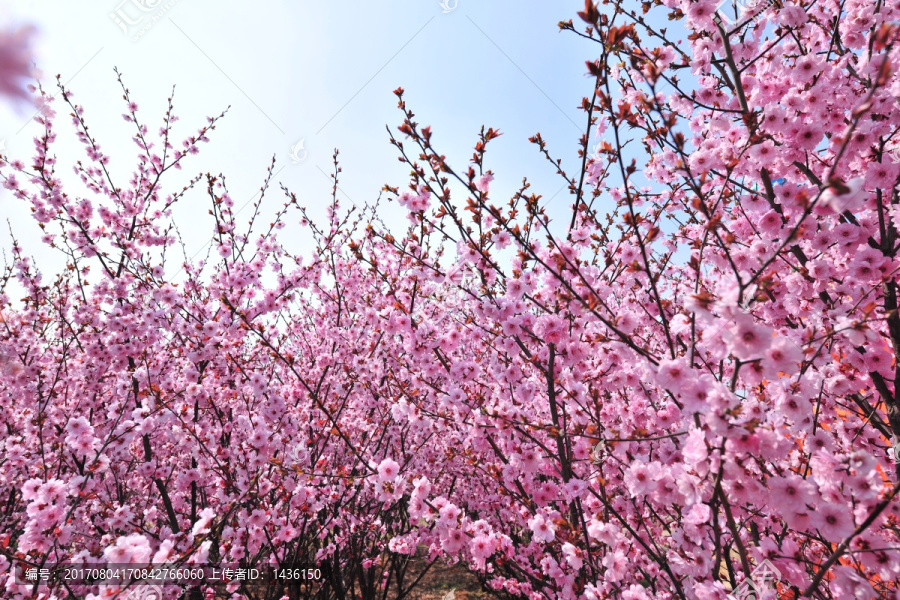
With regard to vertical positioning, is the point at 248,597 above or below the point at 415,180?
below

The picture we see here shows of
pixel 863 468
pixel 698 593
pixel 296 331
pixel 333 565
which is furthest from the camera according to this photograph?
pixel 296 331

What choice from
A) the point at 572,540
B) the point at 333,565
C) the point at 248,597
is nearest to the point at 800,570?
the point at 572,540

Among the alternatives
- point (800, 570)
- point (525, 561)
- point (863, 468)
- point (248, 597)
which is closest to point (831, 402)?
point (800, 570)

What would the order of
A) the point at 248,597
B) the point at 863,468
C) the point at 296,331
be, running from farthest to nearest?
the point at 296,331 → the point at 248,597 → the point at 863,468

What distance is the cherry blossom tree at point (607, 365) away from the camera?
229cm

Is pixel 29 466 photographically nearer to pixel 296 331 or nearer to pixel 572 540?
pixel 296 331

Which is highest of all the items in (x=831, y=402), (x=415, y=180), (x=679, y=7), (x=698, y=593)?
(x=679, y=7)

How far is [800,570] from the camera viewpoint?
2645 millimetres

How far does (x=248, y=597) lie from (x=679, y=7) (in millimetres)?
8052

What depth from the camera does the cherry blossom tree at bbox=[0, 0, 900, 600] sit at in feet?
7.52

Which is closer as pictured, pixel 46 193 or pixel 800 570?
pixel 800 570

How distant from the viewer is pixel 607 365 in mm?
4004

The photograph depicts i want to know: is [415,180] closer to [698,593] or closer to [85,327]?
[698,593]

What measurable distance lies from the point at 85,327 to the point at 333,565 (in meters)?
5.04
